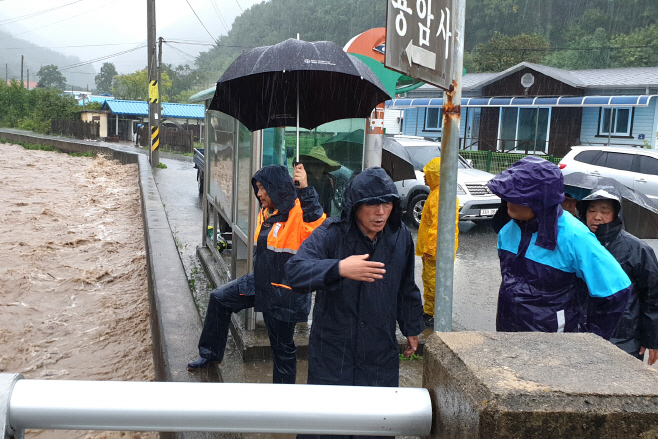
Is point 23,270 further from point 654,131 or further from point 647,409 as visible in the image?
point 654,131

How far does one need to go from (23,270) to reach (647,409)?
10297mm

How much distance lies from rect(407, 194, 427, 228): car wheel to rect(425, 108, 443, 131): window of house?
20.6 m

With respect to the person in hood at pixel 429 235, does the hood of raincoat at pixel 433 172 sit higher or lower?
higher

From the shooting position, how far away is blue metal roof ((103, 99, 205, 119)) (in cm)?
4612

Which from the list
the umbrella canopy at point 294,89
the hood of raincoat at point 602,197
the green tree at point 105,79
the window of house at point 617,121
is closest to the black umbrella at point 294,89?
the umbrella canopy at point 294,89

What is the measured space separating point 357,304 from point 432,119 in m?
30.8

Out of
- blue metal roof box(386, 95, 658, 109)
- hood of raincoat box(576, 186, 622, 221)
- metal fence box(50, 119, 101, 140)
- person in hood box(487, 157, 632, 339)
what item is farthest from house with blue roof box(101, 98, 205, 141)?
person in hood box(487, 157, 632, 339)

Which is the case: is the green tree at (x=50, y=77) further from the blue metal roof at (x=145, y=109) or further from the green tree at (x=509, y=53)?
the green tree at (x=509, y=53)

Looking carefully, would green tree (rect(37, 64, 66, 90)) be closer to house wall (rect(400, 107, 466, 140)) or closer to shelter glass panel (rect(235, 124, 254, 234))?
house wall (rect(400, 107, 466, 140))

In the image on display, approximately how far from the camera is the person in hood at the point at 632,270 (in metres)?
3.27

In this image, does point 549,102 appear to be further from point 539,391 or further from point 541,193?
point 539,391

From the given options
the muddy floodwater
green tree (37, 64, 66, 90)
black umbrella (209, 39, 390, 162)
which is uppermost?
green tree (37, 64, 66, 90)

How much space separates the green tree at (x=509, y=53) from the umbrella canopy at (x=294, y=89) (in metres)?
40.7

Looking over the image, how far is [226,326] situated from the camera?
170 inches
